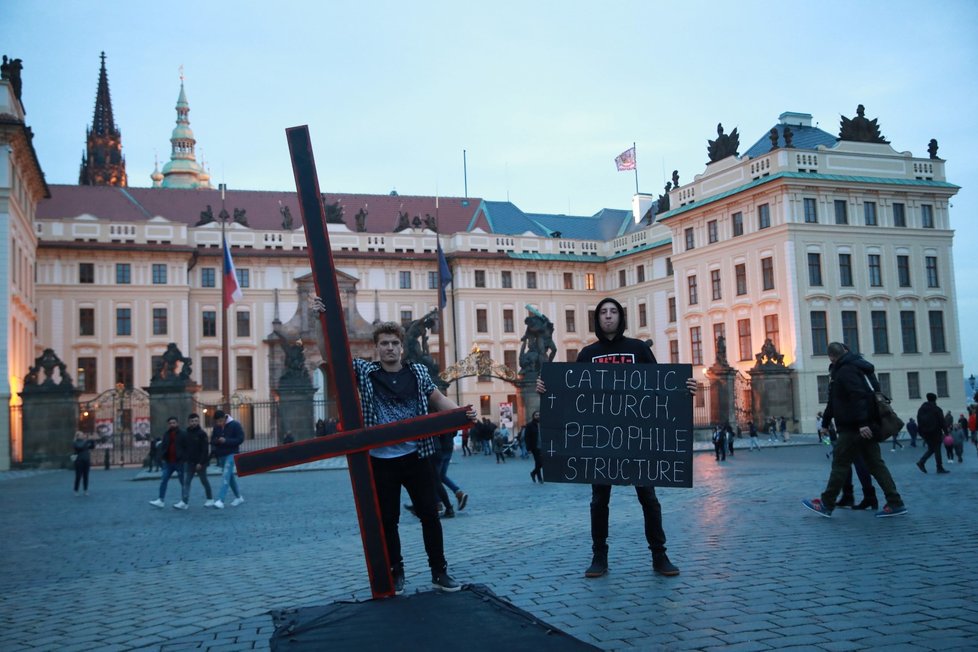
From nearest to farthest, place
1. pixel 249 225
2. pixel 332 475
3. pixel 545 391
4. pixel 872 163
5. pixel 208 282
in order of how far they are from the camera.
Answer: pixel 545 391, pixel 332 475, pixel 872 163, pixel 208 282, pixel 249 225

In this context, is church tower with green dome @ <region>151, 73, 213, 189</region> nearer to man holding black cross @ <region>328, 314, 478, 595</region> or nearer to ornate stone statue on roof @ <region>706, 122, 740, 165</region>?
ornate stone statue on roof @ <region>706, 122, 740, 165</region>

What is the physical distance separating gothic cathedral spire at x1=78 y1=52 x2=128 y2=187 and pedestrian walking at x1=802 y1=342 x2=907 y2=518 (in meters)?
86.2

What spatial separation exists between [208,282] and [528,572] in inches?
2116

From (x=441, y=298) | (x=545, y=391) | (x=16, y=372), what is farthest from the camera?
(x=441, y=298)

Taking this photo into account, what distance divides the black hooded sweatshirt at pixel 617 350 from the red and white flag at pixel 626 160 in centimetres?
5785

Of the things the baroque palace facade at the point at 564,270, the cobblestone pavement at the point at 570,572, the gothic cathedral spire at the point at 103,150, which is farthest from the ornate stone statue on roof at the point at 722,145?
the gothic cathedral spire at the point at 103,150

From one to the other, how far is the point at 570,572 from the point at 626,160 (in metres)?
59.1

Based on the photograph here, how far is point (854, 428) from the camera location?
987cm

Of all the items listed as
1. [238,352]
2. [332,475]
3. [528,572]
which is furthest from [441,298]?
[528,572]

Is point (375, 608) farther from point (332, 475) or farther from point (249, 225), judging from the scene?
Answer: point (249, 225)

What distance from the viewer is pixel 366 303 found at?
6022 cm

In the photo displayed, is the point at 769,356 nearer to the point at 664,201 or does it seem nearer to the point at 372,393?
the point at 664,201

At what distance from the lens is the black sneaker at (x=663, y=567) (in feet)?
22.2

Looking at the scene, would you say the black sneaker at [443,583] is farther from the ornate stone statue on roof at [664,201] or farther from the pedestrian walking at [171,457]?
the ornate stone statue on roof at [664,201]
